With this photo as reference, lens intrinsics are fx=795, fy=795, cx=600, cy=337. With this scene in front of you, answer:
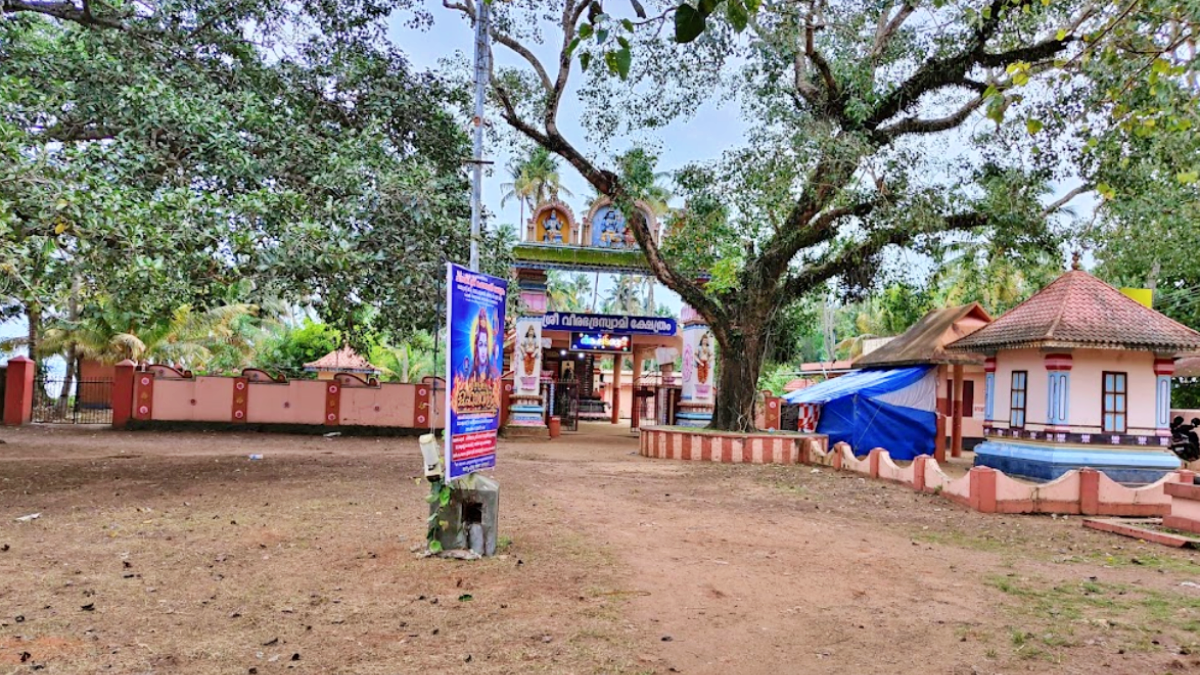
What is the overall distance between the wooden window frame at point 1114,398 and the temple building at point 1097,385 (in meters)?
0.01

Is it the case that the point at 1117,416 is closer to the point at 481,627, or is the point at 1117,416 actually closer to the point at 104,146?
the point at 481,627

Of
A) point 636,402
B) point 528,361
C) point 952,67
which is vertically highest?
point 952,67

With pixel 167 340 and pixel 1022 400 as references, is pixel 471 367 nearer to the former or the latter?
pixel 1022 400

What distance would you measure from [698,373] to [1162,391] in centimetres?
1077

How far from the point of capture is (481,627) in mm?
4492

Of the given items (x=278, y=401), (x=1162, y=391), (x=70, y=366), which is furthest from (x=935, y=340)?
(x=70, y=366)

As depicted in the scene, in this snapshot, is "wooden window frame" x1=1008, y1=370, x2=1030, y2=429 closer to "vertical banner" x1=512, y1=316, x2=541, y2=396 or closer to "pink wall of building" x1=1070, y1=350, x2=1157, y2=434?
"pink wall of building" x1=1070, y1=350, x2=1157, y2=434

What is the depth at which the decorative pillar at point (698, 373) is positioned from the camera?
20891 millimetres

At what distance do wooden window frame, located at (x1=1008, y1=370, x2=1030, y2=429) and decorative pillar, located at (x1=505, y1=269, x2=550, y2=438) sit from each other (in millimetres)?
11307

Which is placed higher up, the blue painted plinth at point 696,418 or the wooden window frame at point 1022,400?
the wooden window frame at point 1022,400

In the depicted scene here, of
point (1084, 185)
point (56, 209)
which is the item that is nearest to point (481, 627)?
point (56, 209)

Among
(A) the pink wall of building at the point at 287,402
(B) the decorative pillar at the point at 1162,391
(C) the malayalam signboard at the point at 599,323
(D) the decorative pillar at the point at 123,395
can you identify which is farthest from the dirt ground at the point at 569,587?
(C) the malayalam signboard at the point at 599,323

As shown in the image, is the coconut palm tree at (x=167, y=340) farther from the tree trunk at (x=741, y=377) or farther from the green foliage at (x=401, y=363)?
the tree trunk at (x=741, y=377)

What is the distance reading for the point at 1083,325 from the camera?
11492mm
